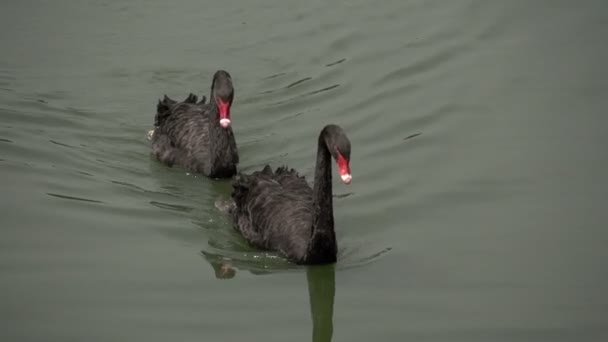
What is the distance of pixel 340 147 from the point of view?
6543mm

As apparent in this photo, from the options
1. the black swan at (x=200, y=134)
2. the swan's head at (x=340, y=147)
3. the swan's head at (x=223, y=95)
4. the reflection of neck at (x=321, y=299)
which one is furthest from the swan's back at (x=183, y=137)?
the swan's head at (x=340, y=147)

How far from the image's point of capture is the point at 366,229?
7.86 metres

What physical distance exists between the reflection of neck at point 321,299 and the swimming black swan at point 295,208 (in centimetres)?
8

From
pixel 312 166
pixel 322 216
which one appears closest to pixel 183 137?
pixel 312 166

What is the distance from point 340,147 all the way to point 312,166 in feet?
8.24

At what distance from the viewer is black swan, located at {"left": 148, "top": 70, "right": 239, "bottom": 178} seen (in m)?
8.62

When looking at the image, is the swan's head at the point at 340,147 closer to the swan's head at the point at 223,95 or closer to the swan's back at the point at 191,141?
the swan's head at the point at 223,95

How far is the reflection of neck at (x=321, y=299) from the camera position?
6398 millimetres

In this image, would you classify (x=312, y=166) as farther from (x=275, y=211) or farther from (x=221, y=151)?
(x=275, y=211)

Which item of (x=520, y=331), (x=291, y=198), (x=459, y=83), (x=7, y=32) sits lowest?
(x=520, y=331)

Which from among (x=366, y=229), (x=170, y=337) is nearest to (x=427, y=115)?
(x=366, y=229)

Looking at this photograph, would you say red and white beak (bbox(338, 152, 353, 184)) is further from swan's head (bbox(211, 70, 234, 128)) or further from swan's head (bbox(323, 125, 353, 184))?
swan's head (bbox(211, 70, 234, 128))

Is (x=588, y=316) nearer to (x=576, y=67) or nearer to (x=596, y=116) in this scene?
(x=596, y=116)

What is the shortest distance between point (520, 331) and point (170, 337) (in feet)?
7.33
